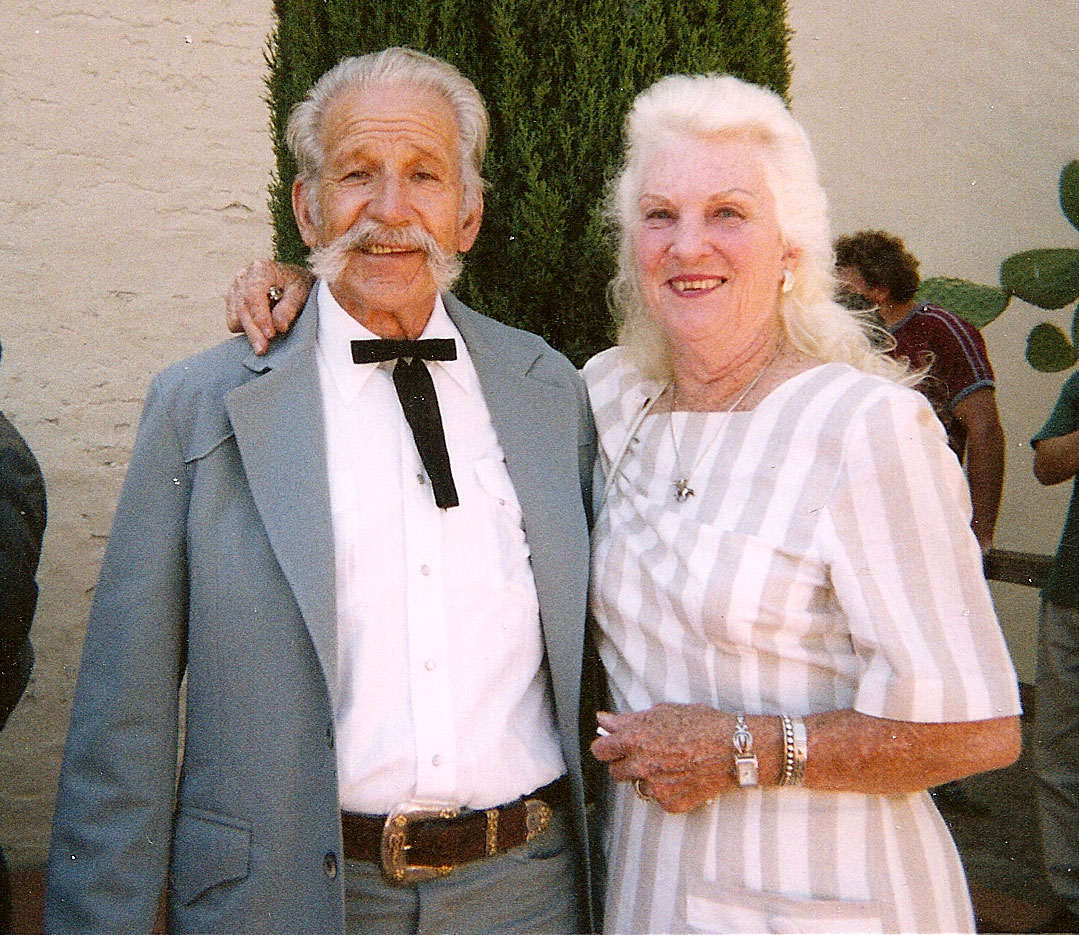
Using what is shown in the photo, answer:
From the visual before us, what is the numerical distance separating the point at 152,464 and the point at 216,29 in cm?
291

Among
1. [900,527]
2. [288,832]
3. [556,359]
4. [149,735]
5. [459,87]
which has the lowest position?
[288,832]

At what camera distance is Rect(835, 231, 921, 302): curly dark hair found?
4.76 metres

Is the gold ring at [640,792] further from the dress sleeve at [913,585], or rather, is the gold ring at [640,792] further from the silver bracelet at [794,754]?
the dress sleeve at [913,585]

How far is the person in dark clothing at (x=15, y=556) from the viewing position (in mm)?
2268

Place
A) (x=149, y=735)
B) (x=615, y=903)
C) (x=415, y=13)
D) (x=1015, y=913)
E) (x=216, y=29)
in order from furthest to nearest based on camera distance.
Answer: (x=216, y=29) < (x=1015, y=913) < (x=415, y=13) < (x=615, y=903) < (x=149, y=735)

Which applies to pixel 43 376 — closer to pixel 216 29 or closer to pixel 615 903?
pixel 216 29

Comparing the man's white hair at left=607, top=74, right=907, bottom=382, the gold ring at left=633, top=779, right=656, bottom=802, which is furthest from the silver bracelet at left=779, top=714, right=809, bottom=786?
the man's white hair at left=607, top=74, right=907, bottom=382

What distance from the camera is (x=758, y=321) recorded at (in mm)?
2188

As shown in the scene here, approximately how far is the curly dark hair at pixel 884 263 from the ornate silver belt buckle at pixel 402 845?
357 cm

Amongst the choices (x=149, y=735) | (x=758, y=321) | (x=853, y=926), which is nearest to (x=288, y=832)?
(x=149, y=735)

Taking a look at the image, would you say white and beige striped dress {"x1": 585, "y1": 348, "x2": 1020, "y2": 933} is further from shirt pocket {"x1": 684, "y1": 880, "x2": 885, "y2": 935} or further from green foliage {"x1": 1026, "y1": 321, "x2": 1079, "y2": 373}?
green foliage {"x1": 1026, "y1": 321, "x2": 1079, "y2": 373}

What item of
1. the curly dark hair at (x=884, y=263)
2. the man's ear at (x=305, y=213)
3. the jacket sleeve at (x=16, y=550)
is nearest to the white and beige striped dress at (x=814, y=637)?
the man's ear at (x=305, y=213)

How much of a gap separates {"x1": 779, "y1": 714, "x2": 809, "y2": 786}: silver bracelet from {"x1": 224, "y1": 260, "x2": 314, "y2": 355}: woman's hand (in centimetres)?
126

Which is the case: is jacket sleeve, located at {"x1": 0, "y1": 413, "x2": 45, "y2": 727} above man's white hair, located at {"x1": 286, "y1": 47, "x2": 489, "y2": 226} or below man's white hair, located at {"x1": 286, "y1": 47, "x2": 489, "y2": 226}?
below
